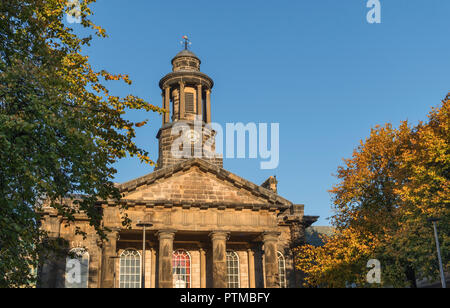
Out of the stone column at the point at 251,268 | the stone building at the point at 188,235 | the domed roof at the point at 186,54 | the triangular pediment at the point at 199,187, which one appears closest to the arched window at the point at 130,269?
the stone building at the point at 188,235

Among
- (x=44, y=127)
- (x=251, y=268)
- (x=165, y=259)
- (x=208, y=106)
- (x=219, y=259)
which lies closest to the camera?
(x=44, y=127)

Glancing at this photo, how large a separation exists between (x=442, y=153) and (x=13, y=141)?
21.2 metres

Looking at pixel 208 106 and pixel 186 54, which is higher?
pixel 186 54

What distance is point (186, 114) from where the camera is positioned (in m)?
41.3

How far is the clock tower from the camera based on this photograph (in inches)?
1570

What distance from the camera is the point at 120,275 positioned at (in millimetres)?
31953

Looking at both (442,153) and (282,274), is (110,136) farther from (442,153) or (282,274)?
(282,274)

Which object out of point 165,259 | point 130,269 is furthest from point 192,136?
point 165,259

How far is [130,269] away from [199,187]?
7764 mm

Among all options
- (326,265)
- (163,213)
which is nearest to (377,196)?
(326,265)

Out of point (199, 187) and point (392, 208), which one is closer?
point (392, 208)

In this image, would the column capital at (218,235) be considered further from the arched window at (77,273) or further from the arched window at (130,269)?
the arched window at (77,273)

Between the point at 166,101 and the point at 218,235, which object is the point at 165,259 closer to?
the point at 218,235

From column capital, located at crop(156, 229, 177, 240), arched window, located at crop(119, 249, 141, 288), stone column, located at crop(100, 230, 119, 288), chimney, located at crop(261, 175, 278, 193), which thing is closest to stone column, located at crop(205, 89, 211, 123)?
chimney, located at crop(261, 175, 278, 193)
